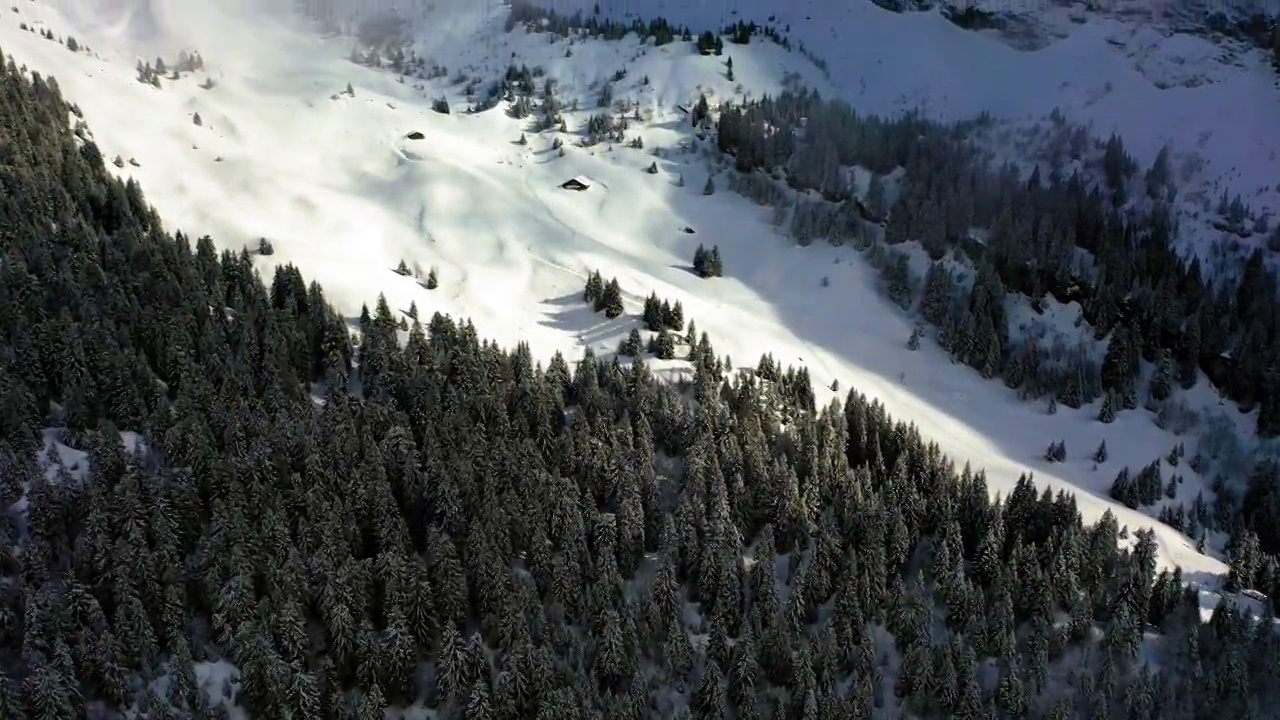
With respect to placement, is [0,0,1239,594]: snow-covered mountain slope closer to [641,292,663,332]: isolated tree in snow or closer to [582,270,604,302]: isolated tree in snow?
[582,270,604,302]: isolated tree in snow

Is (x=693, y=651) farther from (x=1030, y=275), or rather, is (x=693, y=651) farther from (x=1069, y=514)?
(x=1030, y=275)

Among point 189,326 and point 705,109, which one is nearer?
point 189,326

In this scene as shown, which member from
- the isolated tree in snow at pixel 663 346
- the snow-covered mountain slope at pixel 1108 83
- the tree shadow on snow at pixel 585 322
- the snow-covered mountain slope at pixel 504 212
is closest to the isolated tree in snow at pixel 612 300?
the tree shadow on snow at pixel 585 322

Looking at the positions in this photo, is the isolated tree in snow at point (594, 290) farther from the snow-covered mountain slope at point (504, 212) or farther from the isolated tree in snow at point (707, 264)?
the isolated tree in snow at point (707, 264)

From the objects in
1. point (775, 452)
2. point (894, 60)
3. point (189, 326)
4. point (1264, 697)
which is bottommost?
point (1264, 697)

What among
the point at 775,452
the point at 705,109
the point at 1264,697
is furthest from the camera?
Answer: the point at 705,109

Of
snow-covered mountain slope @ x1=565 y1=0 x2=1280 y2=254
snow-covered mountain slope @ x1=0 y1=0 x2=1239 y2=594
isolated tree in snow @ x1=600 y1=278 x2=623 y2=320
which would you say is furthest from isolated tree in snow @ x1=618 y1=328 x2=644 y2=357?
snow-covered mountain slope @ x1=565 y1=0 x2=1280 y2=254

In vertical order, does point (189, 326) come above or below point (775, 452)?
above

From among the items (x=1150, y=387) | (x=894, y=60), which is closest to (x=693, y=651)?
(x=1150, y=387)
